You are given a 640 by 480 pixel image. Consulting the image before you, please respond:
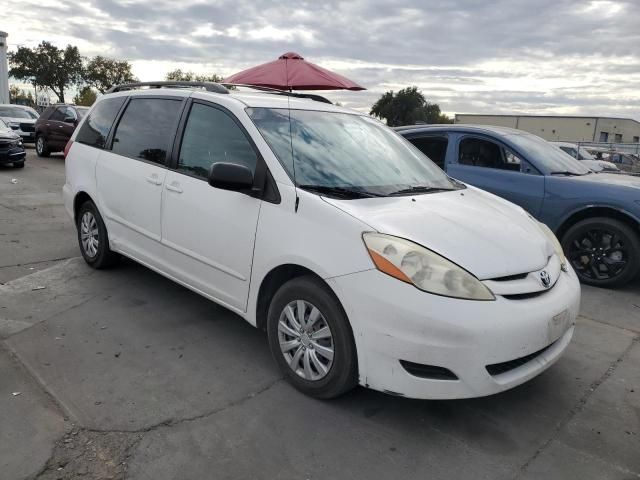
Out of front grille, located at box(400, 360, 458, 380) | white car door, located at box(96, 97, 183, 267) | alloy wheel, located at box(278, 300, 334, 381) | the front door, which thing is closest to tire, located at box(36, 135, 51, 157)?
white car door, located at box(96, 97, 183, 267)

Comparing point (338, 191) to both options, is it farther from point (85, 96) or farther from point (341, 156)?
point (85, 96)

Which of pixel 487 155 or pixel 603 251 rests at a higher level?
pixel 487 155

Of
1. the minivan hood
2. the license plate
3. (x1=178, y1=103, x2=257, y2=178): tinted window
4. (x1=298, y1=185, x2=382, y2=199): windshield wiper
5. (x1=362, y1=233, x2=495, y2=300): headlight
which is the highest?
(x1=178, y1=103, x2=257, y2=178): tinted window

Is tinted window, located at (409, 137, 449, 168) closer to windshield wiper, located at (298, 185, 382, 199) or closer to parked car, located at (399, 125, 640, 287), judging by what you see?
parked car, located at (399, 125, 640, 287)

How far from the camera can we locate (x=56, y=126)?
15469mm

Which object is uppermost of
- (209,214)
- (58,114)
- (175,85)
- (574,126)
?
(574,126)

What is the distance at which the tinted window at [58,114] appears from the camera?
1556cm

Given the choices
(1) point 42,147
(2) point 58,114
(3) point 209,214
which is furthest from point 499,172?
(1) point 42,147

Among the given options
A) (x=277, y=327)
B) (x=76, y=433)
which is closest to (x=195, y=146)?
(x=277, y=327)

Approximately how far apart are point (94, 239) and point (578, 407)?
4292 mm

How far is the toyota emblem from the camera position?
286 cm

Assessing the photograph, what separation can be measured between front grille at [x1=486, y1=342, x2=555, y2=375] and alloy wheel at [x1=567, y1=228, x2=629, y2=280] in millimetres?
3031

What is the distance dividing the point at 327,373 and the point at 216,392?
699 mm

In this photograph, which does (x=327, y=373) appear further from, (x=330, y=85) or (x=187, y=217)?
(x=330, y=85)
